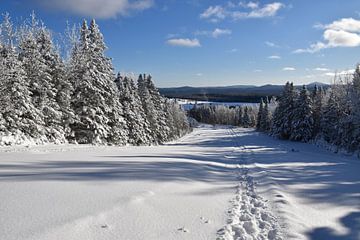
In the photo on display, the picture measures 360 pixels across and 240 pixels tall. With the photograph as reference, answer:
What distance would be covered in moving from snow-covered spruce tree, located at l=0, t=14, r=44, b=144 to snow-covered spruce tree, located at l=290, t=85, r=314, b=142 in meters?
40.3

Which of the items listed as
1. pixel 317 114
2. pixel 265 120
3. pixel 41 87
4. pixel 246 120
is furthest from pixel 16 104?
pixel 246 120

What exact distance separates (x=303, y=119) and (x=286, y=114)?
149 inches

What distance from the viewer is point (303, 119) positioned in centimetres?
5206

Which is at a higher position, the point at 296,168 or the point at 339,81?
the point at 339,81

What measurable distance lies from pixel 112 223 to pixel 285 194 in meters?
5.77

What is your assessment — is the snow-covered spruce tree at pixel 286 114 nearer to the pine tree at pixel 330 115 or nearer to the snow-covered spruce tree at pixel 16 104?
the pine tree at pixel 330 115

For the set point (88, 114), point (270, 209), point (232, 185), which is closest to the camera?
point (270, 209)

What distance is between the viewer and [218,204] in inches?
307

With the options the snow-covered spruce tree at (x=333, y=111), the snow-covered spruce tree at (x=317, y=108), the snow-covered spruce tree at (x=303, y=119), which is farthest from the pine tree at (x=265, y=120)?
the snow-covered spruce tree at (x=333, y=111)

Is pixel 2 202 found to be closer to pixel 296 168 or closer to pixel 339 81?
pixel 296 168

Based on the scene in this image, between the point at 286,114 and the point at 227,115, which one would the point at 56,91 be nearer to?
the point at 286,114

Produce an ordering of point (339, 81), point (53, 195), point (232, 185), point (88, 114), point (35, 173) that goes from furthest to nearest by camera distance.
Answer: point (339, 81)
point (88, 114)
point (232, 185)
point (35, 173)
point (53, 195)

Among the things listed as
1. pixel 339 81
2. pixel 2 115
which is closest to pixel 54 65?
pixel 2 115

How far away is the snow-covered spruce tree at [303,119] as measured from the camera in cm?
5156
